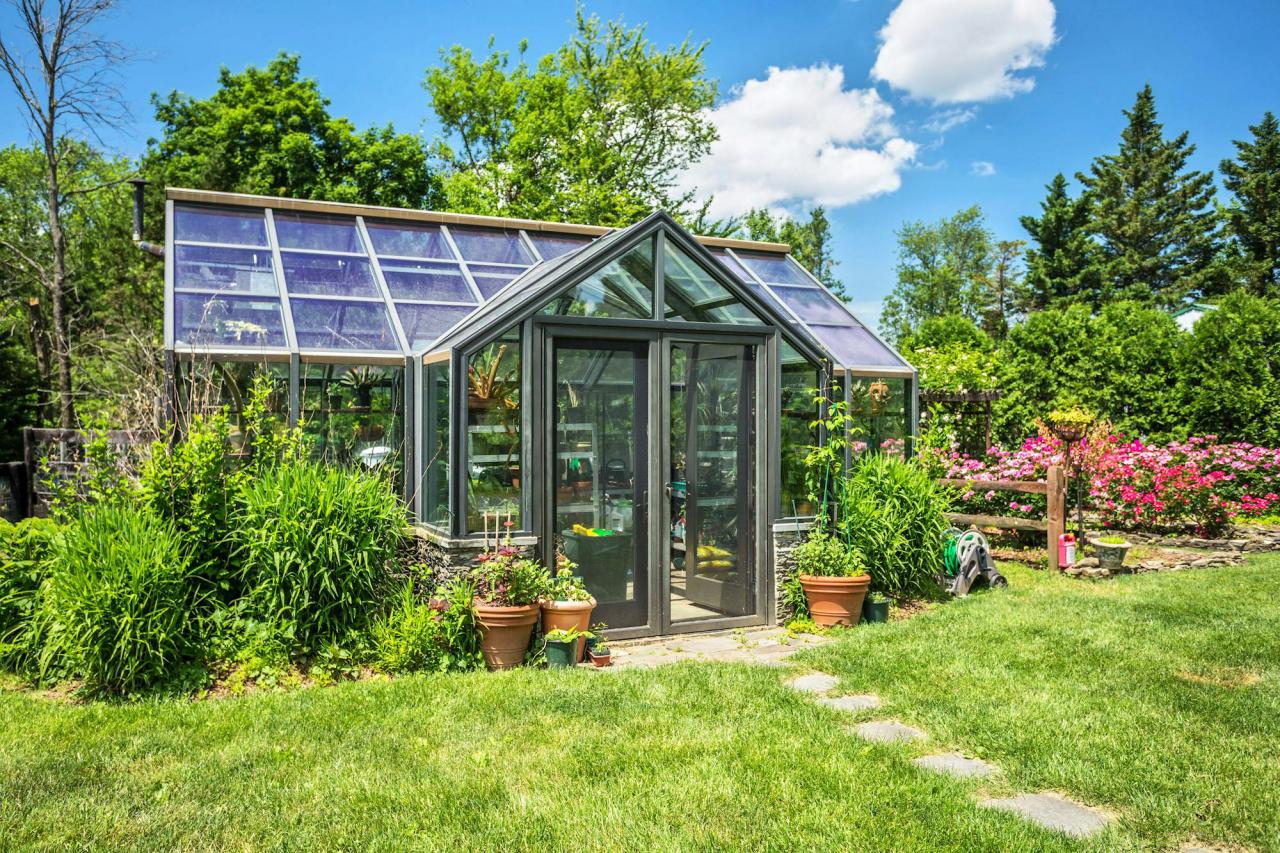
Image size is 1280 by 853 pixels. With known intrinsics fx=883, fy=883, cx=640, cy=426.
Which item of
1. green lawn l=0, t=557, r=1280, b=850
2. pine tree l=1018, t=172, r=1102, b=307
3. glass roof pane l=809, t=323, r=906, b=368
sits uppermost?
pine tree l=1018, t=172, r=1102, b=307

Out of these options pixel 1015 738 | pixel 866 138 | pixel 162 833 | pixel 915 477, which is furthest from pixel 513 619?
pixel 866 138

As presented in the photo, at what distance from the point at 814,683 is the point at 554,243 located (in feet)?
19.5

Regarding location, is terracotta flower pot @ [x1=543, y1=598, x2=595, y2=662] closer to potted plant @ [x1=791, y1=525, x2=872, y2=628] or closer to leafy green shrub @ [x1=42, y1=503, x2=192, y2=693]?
potted plant @ [x1=791, y1=525, x2=872, y2=628]

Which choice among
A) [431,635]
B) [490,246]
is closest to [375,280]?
[490,246]

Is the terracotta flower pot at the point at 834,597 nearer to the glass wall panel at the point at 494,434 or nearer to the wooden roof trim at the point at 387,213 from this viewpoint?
the glass wall panel at the point at 494,434

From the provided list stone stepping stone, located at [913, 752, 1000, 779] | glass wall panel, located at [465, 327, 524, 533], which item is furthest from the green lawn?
glass wall panel, located at [465, 327, 524, 533]

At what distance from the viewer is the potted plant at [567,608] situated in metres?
5.98

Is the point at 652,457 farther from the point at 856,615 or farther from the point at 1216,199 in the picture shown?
the point at 1216,199

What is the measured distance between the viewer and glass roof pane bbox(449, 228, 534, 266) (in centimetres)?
881

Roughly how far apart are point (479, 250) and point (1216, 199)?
30.6 meters

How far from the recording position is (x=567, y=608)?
597cm

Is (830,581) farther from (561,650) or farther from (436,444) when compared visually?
(436,444)

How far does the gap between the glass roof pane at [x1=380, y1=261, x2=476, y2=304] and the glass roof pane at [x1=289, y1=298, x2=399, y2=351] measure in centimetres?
42

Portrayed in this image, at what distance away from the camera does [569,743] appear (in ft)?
14.1
